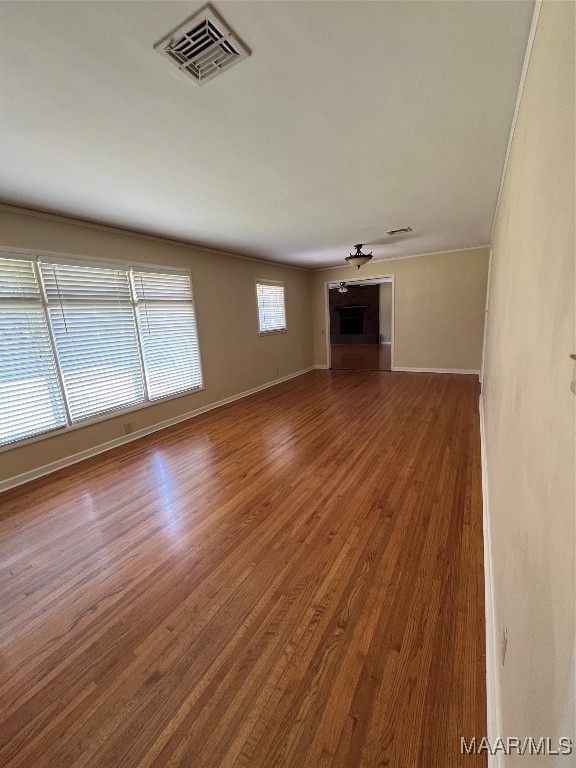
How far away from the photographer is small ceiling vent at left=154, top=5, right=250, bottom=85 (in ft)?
3.80

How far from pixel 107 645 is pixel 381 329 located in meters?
12.0

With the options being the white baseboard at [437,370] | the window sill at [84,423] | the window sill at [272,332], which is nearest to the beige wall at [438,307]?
the white baseboard at [437,370]

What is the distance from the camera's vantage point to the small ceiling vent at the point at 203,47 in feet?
3.80

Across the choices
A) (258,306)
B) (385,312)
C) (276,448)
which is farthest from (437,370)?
(385,312)

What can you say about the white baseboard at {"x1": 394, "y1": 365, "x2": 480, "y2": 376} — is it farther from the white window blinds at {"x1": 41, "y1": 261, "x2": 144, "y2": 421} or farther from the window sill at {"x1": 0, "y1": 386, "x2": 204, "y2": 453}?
the white window blinds at {"x1": 41, "y1": 261, "x2": 144, "y2": 421}

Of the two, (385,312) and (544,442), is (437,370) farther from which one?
(544,442)

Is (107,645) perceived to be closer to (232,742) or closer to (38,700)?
(38,700)

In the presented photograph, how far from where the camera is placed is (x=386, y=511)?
2279 mm

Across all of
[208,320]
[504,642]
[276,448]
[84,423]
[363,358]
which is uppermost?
[208,320]

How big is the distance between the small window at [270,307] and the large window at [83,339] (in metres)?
1.88

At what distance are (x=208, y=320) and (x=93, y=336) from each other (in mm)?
1865

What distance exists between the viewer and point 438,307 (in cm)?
641

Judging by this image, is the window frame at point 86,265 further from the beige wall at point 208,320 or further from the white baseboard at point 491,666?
the white baseboard at point 491,666

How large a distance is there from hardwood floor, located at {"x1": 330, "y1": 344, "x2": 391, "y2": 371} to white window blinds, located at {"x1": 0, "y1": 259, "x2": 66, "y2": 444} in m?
6.21
